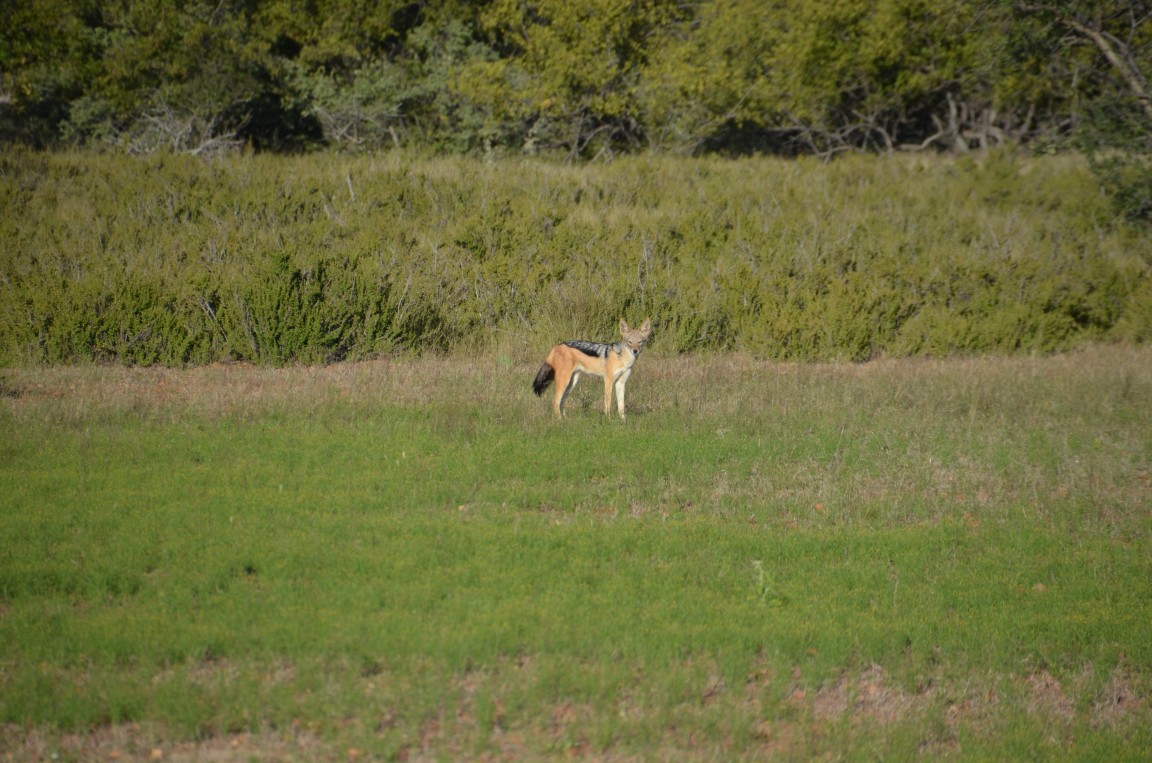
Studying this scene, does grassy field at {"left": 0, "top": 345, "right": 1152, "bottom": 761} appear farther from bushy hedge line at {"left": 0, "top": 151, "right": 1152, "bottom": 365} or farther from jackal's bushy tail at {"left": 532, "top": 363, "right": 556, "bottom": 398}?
bushy hedge line at {"left": 0, "top": 151, "right": 1152, "bottom": 365}

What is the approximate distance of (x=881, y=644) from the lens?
307 inches

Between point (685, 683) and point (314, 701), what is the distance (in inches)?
85.2

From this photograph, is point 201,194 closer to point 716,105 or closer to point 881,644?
point 716,105

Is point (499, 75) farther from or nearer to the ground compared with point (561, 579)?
farther from the ground

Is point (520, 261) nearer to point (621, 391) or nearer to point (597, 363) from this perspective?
point (621, 391)

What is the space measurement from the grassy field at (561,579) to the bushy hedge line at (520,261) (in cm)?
312

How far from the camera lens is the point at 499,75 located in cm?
3153

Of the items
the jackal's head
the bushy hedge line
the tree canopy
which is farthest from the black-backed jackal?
the tree canopy

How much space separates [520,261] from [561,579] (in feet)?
42.9

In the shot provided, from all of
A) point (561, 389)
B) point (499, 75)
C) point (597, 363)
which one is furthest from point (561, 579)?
point (499, 75)

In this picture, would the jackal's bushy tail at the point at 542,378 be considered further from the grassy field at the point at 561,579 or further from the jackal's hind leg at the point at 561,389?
the grassy field at the point at 561,579

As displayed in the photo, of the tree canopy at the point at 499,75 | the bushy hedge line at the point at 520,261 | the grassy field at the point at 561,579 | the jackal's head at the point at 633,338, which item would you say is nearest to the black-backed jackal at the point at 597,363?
the jackal's head at the point at 633,338

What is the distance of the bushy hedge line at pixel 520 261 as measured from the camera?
1689cm

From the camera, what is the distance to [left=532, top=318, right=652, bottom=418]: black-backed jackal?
496 inches
